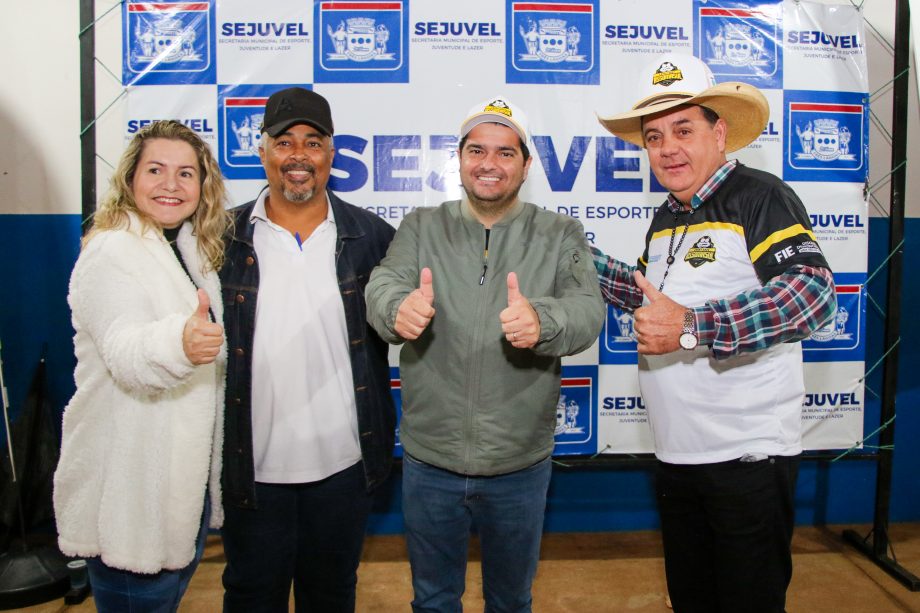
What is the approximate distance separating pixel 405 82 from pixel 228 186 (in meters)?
0.84

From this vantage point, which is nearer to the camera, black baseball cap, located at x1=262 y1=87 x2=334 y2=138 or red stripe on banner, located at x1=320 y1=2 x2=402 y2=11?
black baseball cap, located at x1=262 y1=87 x2=334 y2=138

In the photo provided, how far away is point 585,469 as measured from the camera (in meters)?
3.12

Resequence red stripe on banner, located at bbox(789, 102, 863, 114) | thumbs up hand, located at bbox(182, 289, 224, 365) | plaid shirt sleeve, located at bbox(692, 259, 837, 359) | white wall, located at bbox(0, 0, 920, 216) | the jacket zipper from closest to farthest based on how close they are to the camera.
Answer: thumbs up hand, located at bbox(182, 289, 224, 365) < plaid shirt sleeve, located at bbox(692, 259, 837, 359) < the jacket zipper < red stripe on banner, located at bbox(789, 102, 863, 114) < white wall, located at bbox(0, 0, 920, 216)

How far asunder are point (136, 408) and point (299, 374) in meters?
0.41

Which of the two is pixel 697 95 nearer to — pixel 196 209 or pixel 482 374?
pixel 482 374

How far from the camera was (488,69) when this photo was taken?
2.65m

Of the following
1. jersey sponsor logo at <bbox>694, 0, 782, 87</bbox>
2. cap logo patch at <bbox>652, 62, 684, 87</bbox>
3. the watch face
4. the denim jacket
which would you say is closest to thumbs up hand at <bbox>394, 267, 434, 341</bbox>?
the denim jacket

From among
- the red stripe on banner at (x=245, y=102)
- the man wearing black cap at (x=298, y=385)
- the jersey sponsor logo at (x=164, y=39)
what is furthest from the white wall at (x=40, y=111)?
the man wearing black cap at (x=298, y=385)

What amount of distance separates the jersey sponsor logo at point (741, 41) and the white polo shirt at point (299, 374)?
1.95 meters

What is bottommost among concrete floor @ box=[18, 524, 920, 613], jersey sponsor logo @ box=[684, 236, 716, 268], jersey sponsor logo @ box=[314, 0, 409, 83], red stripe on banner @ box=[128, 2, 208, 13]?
concrete floor @ box=[18, 524, 920, 613]

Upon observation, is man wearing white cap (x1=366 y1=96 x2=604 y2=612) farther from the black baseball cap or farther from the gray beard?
the black baseball cap

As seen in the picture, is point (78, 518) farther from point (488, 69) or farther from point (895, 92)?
point (895, 92)

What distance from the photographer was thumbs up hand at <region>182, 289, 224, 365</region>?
4.33ft

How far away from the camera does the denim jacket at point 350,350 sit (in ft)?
5.45
